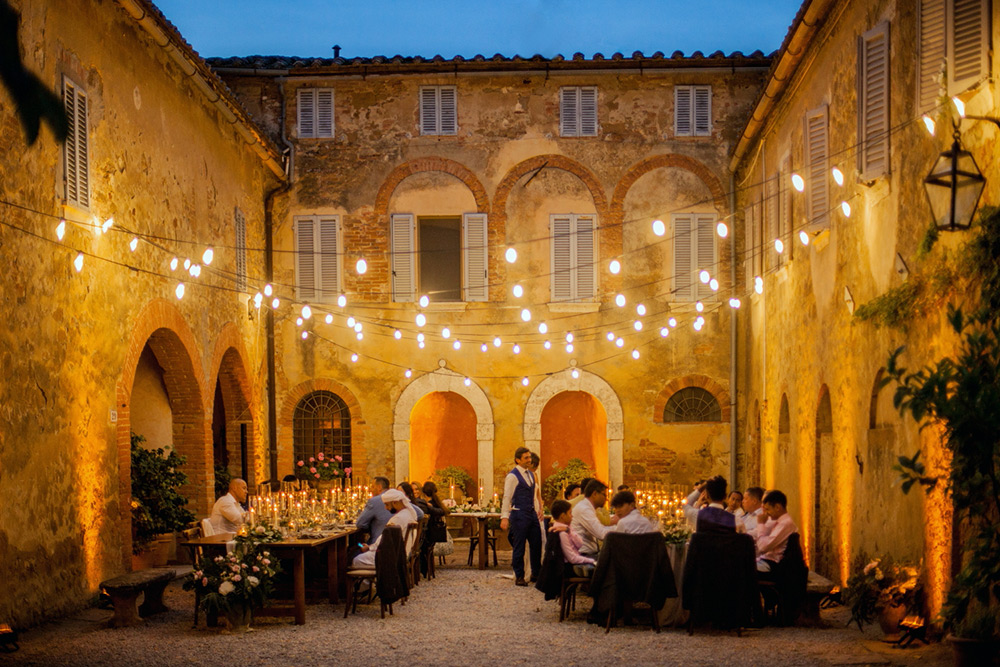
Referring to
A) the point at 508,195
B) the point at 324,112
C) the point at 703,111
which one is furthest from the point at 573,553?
the point at 324,112

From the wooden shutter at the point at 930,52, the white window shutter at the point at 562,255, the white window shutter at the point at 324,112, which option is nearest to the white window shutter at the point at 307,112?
the white window shutter at the point at 324,112

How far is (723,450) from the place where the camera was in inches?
686

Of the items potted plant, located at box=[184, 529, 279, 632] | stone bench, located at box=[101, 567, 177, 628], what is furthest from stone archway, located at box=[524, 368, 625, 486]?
potted plant, located at box=[184, 529, 279, 632]

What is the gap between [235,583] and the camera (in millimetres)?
8859

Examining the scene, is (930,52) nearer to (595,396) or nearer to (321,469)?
(595,396)

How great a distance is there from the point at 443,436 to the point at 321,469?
151 inches

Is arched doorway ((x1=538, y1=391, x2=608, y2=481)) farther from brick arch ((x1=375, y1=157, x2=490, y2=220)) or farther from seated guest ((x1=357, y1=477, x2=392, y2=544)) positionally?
seated guest ((x1=357, y1=477, x2=392, y2=544))

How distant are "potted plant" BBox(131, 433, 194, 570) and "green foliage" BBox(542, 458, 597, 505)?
6.84m

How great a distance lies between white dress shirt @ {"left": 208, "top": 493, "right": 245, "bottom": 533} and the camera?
11047mm

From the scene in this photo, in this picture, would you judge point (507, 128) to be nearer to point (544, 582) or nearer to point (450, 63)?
point (450, 63)

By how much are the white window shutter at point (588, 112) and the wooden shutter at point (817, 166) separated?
607cm

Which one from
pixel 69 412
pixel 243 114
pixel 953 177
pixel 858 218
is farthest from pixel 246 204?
pixel 953 177

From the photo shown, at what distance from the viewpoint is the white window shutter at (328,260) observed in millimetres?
17750

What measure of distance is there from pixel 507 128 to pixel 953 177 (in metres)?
11.5
